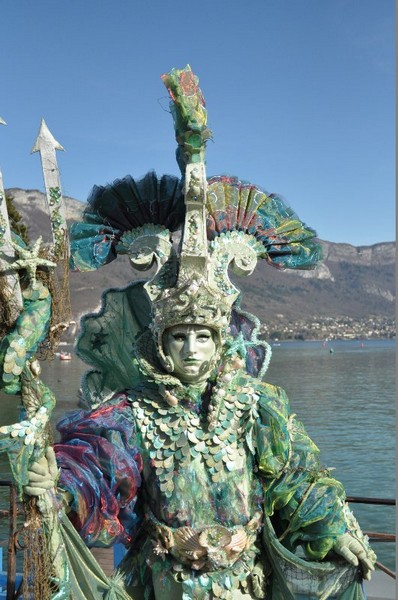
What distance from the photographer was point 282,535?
3.00m

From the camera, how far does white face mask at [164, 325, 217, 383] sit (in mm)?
2902

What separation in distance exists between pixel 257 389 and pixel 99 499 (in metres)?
0.79

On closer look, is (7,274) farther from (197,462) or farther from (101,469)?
(197,462)

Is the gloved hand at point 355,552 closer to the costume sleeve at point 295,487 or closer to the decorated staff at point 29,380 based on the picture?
the costume sleeve at point 295,487

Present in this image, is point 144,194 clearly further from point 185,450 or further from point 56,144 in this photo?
point 185,450

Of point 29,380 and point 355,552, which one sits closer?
point 29,380

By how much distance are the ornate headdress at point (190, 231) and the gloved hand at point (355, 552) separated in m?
0.95

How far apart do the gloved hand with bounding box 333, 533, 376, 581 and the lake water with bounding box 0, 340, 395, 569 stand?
1.29 metres

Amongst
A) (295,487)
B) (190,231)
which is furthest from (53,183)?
(295,487)

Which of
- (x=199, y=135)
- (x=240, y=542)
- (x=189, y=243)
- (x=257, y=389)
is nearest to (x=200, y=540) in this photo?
(x=240, y=542)

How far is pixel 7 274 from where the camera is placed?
2.41 metres

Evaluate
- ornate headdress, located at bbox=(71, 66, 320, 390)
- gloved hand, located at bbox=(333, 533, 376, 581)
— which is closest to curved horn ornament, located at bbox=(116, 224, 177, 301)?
ornate headdress, located at bbox=(71, 66, 320, 390)

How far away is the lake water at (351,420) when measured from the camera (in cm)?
1475

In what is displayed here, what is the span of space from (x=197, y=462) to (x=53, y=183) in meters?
1.21
